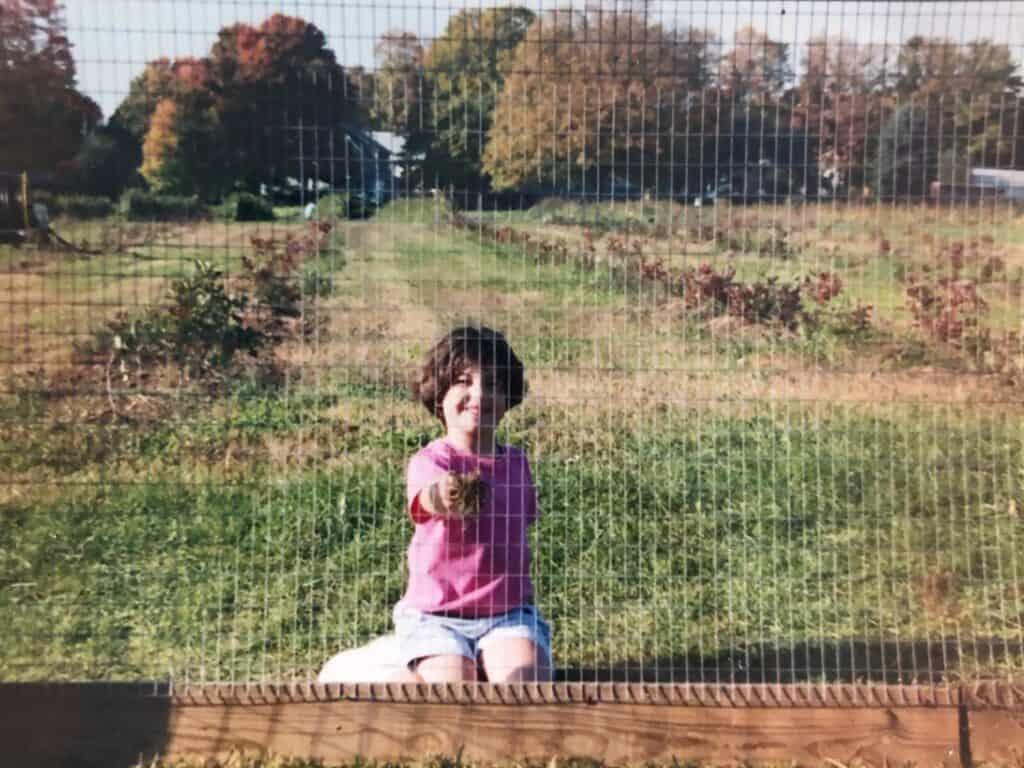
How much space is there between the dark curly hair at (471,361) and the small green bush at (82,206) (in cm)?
99

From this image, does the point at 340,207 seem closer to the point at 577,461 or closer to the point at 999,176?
the point at 577,461

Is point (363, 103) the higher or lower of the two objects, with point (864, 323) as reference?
higher

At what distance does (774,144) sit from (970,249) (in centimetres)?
109

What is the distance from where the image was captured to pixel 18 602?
399 cm

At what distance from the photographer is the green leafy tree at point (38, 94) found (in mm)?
3107

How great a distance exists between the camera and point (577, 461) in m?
4.60

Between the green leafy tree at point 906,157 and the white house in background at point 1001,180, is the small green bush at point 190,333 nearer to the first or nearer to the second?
the green leafy tree at point 906,157

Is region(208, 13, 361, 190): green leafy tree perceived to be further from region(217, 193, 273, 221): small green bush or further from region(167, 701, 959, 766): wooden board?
region(167, 701, 959, 766): wooden board

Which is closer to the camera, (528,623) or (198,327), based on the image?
(528,623)

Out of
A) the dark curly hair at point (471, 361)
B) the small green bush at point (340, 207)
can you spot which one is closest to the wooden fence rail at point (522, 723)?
the dark curly hair at point (471, 361)

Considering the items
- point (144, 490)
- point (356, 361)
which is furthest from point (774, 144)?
point (144, 490)

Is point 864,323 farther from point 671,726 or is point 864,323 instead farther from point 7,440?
point 7,440

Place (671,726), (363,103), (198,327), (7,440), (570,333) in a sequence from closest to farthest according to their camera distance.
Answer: (671,726) → (363,103) → (7,440) → (570,333) → (198,327)

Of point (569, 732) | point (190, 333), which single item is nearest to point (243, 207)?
point (190, 333)
